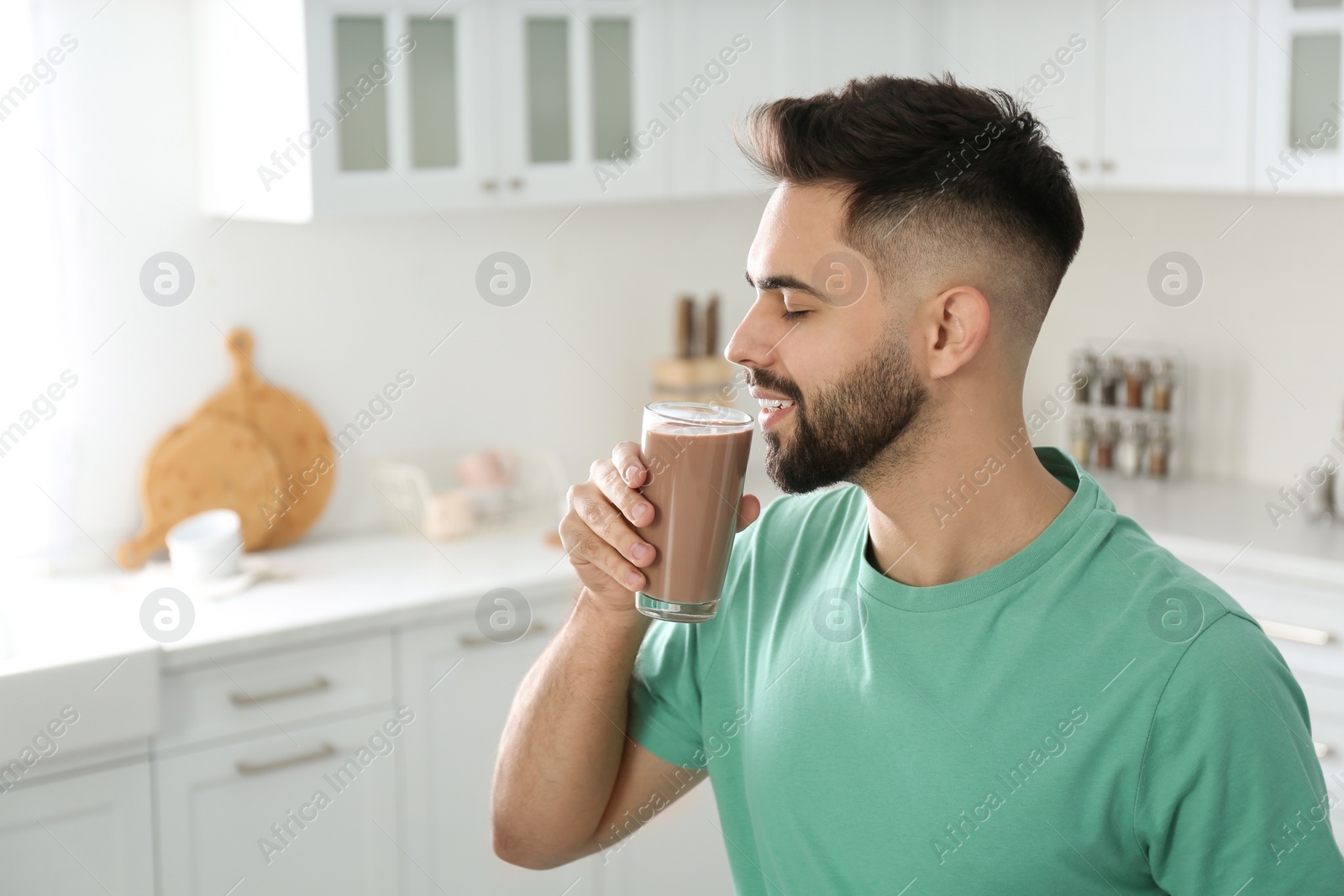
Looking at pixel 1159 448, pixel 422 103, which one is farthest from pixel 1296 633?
pixel 422 103

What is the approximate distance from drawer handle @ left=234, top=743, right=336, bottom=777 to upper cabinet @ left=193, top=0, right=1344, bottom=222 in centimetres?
97

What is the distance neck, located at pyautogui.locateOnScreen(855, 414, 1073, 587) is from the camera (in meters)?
1.22

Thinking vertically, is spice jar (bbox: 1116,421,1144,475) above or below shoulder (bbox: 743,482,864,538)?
below

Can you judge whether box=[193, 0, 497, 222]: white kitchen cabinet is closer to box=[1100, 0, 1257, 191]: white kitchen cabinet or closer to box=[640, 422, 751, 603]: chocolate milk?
box=[1100, 0, 1257, 191]: white kitchen cabinet

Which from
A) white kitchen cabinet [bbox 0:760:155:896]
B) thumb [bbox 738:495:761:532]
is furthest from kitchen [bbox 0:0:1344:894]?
thumb [bbox 738:495:761:532]

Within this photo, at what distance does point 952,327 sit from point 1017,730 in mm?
364

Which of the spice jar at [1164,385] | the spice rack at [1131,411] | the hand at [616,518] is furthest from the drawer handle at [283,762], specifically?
the spice jar at [1164,385]

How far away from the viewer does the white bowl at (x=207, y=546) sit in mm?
2619

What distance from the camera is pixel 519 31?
2.78m

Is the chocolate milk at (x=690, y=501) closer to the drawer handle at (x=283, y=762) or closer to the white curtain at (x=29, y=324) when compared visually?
the drawer handle at (x=283, y=762)

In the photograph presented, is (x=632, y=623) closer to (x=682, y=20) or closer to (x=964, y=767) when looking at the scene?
(x=964, y=767)

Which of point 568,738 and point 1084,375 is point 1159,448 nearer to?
point 1084,375

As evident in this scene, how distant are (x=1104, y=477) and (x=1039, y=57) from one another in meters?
1.00

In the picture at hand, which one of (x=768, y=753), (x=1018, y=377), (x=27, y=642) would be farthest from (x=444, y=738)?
(x=1018, y=377)
